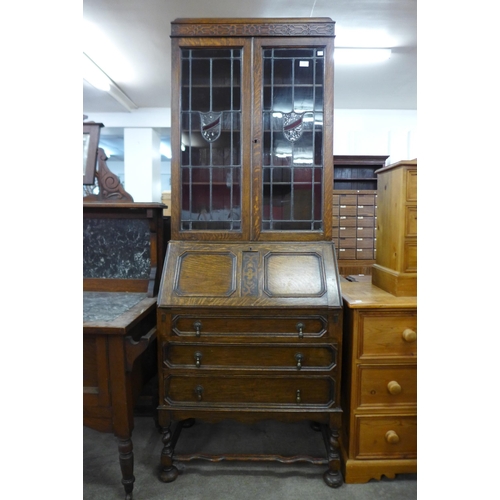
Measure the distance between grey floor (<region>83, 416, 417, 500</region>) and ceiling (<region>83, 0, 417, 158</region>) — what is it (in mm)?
3183

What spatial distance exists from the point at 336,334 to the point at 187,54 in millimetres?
1710

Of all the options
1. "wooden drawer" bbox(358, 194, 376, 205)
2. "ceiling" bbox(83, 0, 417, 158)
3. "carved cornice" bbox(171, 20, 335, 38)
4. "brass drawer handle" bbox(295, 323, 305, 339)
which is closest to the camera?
"brass drawer handle" bbox(295, 323, 305, 339)

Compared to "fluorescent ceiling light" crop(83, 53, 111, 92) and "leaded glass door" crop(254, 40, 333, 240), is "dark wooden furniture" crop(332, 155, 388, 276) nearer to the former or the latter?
"leaded glass door" crop(254, 40, 333, 240)

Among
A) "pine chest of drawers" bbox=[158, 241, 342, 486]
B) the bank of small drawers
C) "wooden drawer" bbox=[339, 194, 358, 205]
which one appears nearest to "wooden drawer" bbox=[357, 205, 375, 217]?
the bank of small drawers

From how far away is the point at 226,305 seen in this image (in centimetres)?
159

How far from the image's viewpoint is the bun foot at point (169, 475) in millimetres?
1642

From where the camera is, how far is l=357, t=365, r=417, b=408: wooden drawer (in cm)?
162

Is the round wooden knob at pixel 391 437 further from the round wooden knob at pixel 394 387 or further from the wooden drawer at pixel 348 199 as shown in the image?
the wooden drawer at pixel 348 199

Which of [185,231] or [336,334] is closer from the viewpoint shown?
[336,334]

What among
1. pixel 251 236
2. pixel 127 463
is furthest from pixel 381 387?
pixel 127 463

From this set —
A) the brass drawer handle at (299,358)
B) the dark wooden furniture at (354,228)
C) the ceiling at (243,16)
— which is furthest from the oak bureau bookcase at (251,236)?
the dark wooden furniture at (354,228)

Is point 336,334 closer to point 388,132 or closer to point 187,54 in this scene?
point 187,54
